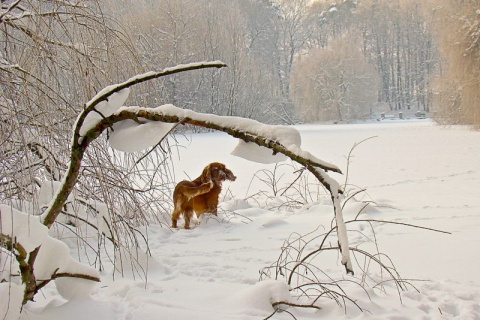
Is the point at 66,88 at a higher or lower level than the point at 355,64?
lower

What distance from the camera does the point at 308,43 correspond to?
42.5m

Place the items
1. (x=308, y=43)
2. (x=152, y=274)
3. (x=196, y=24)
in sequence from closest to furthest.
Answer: (x=152, y=274) < (x=196, y=24) < (x=308, y=43)

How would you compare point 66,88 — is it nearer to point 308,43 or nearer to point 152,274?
point 152,274

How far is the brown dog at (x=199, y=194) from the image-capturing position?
399 cm

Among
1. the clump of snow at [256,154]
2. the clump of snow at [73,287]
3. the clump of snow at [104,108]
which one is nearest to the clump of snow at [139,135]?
the clump of snow at [104,108]

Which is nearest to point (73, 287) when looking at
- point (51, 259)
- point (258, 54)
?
point (51, 259)

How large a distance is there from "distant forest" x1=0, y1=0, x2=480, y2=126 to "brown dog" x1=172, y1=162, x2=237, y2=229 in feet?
3.52

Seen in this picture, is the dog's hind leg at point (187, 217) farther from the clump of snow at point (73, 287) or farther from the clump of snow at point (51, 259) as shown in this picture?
the clump of snow at point (51, 259)

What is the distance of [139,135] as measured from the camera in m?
1.25

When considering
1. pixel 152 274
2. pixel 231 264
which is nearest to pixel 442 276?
pixel 231 264

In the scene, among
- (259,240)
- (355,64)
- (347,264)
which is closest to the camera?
(347,264)

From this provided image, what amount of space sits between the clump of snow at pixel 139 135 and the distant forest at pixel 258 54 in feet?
1.11

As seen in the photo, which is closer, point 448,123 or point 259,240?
point 259,240

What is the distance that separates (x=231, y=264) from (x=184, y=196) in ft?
4.34
